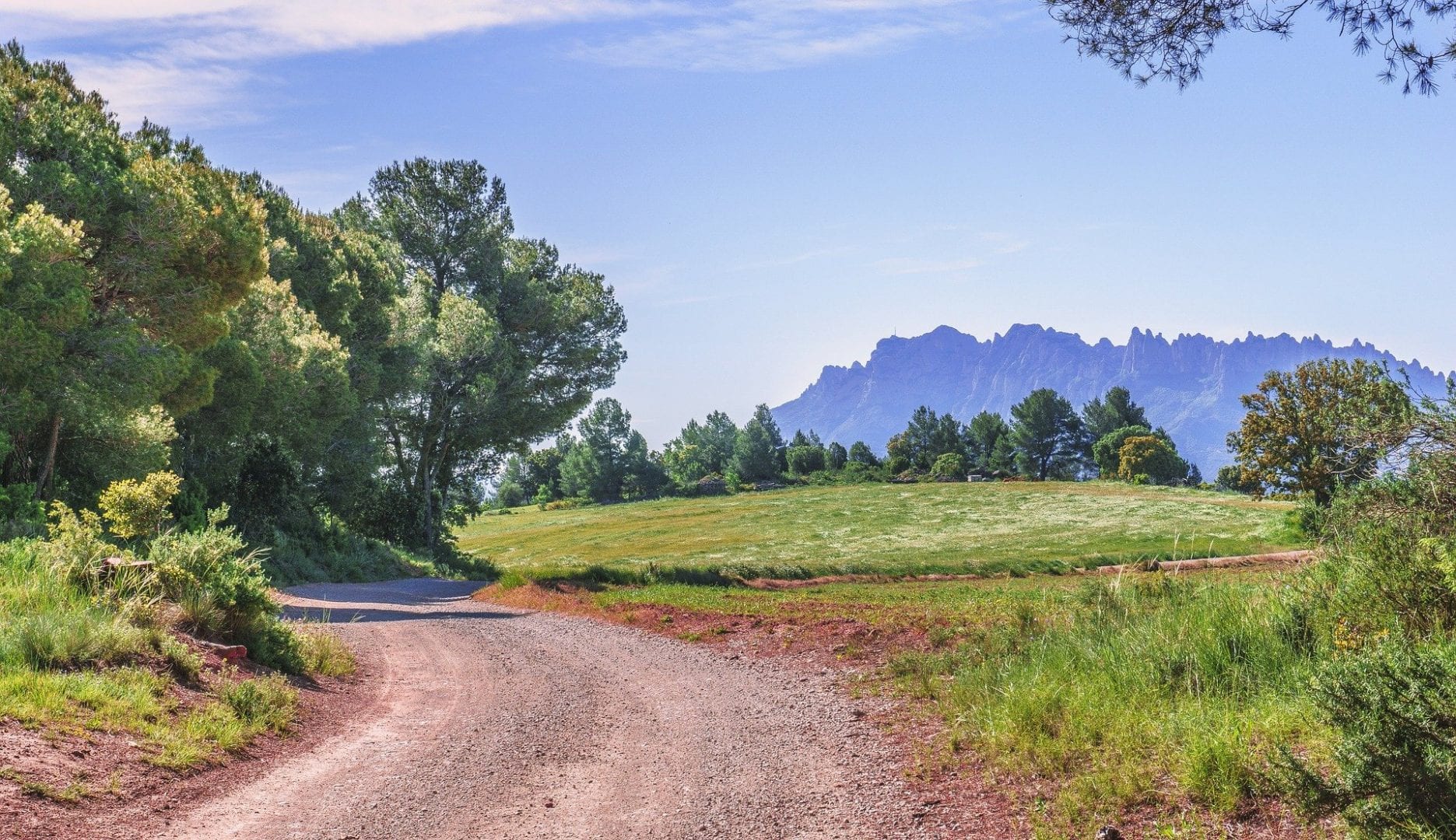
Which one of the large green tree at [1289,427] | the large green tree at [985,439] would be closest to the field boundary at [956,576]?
the large green tree at [1289,427]

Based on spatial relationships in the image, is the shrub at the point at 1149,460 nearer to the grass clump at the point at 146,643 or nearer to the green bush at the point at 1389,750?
the grass clump at the point at 146,643

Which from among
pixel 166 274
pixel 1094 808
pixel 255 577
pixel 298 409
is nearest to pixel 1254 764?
pixel 1094 808

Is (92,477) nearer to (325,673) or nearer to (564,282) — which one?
(325,673)

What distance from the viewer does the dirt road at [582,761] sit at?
6.54 metres

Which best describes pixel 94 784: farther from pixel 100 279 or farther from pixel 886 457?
pixel 886 457

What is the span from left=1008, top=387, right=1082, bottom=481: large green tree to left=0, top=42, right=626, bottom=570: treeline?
86.5 m

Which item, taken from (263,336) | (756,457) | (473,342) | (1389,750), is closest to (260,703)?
(1389,750)

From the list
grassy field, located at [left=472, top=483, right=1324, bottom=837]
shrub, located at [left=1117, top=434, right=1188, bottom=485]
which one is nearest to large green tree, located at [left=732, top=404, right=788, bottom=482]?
shrub, located at [left=1117, top=434, right=1188, bottom=485]

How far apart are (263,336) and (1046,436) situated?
108472mm

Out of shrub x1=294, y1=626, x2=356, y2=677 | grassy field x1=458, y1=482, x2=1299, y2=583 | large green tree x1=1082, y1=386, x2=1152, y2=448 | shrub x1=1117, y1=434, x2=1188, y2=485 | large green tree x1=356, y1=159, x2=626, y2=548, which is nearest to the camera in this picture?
shrub x1=294, y1=626, x2=356, y2=677

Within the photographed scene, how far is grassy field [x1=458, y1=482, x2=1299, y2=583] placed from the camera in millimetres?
39062

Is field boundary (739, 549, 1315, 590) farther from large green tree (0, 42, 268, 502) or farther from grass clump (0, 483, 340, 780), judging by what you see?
grass clump (0, 483, 340, 780)

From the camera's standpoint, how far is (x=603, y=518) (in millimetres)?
80562

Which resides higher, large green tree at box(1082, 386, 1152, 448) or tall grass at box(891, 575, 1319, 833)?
large green tree at box(1082, 386, 1152, 448)
